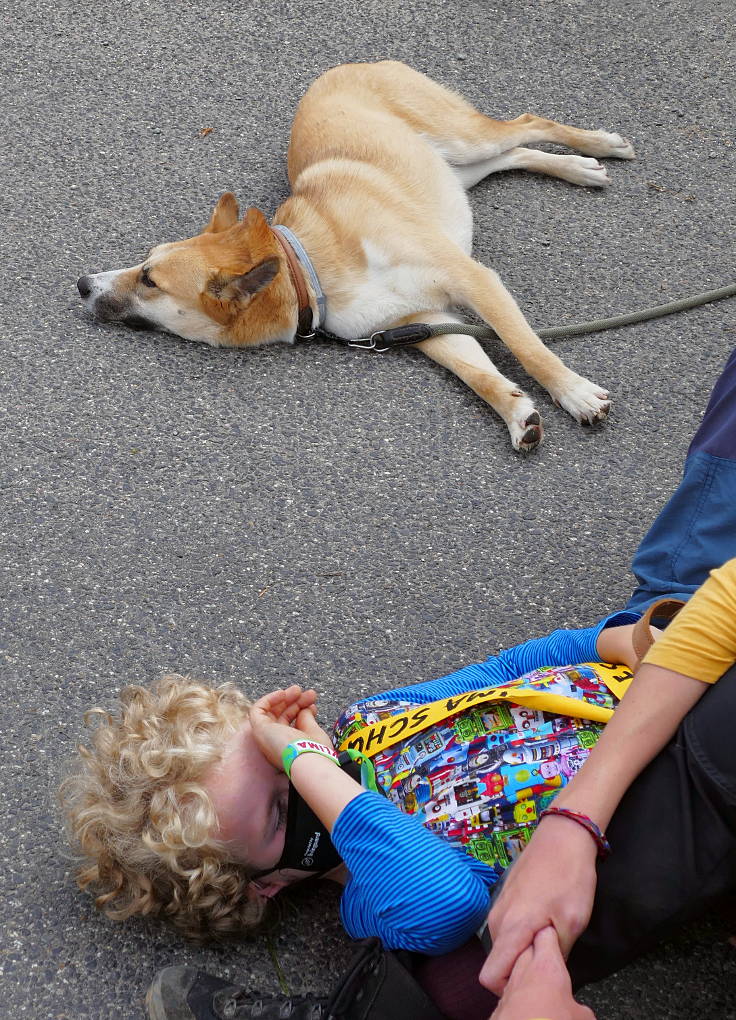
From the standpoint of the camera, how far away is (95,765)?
1857 millimetres

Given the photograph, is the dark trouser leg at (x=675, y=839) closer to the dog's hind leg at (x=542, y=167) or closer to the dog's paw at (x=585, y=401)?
the dog's paw at (x=585, y=401)

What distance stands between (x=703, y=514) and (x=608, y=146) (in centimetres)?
241

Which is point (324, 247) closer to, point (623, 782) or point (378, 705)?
point (378, 705)

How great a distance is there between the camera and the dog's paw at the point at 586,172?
385 centimetres

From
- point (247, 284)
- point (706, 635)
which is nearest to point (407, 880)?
point (706, 635)

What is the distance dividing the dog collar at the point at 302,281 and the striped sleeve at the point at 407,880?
206 centimetres

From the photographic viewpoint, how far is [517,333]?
3.20 metres

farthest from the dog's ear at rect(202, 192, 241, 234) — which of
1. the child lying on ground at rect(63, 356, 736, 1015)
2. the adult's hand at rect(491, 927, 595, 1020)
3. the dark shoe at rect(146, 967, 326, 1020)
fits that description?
the adult's hand at rect(491, 927, 595, 1020)

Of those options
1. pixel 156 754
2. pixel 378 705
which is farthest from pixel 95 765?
pixel 378 705

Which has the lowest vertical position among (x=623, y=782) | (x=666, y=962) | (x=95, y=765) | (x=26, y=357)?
(x=666, y=962)

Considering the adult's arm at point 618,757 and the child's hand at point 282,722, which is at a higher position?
the adult's arm at point 618,757

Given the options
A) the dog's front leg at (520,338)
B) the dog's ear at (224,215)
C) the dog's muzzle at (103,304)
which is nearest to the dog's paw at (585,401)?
the dog's front leg at (520,338)

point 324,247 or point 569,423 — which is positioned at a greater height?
point 324,247

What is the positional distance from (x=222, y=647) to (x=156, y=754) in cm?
68
